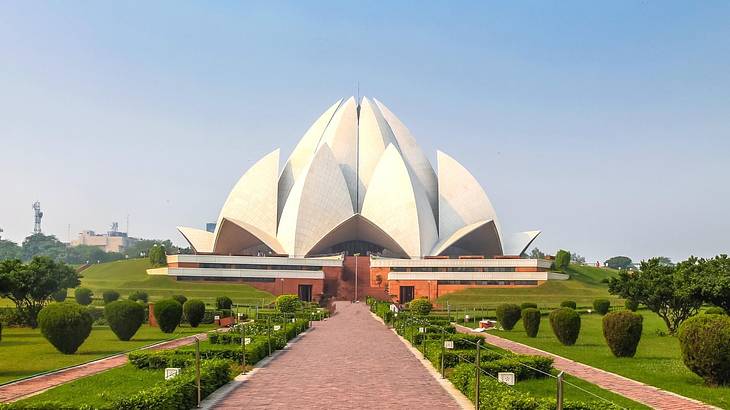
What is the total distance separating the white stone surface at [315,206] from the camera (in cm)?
5872

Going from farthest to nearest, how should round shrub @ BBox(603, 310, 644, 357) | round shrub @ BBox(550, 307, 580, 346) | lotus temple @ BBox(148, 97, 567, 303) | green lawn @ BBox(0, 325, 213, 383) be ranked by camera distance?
lotus temple @ BBox(148, 97, 567, 303)
round shrub @ BBox(550, 307, 580, 346)
round shrub @ BBox(603, 310, 644, 357)
green lawn @ BBox(0, 325, 213, 383)

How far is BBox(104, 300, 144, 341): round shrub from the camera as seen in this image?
20062mm

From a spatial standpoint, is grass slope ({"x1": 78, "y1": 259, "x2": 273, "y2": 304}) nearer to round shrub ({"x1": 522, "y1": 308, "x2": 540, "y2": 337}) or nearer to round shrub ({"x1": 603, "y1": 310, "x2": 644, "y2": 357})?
round shrub ({"x1": 522, "y1": 308, "x2": 540, "y2": 337})

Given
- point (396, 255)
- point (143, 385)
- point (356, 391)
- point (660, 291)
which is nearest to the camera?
point (356, 391)

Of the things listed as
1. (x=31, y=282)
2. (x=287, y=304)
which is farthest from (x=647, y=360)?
(x=31, y=282)

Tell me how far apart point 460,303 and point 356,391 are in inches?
1435

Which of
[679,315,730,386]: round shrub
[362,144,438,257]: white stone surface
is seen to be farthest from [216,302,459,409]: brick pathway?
[362,144,438,257]: white stone surface

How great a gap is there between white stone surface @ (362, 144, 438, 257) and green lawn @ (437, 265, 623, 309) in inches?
361

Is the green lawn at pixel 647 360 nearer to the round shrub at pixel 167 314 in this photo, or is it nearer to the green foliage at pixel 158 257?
the round shrub at pixel 167 314

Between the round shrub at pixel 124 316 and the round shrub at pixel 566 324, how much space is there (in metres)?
12.3

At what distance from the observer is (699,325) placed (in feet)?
37.1

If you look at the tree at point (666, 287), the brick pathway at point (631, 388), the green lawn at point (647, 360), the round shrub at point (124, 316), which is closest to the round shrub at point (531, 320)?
the green lawn at point (647, 360)

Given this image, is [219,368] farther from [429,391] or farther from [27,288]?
[27,288]

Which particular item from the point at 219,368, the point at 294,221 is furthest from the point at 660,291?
the point at 294,221
